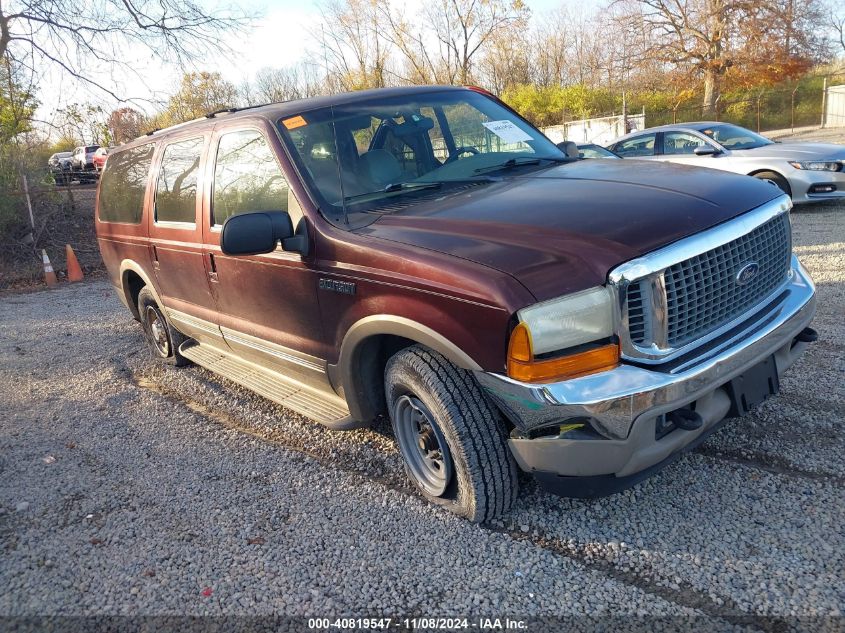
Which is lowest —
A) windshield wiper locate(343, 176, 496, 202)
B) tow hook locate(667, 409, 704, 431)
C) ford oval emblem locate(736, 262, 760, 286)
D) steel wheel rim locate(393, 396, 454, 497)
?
steel wheel rim locate(393, 396, 454, 497)

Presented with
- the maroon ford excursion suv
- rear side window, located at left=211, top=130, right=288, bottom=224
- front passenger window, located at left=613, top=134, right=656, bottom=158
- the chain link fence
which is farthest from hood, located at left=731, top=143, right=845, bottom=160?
the chain link fence

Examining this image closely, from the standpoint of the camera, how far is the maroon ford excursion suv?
8.04 feet

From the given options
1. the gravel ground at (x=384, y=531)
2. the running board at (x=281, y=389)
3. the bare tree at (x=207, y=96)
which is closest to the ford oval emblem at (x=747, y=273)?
the gravel ground at (x=384, y=531)

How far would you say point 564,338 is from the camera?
2441 mm

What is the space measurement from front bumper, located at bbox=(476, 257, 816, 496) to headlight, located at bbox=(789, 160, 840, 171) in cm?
798

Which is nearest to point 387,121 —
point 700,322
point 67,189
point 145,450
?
point 700,322

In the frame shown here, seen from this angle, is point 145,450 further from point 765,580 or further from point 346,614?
point 765,580

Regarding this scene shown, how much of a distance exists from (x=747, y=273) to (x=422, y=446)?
166 cm

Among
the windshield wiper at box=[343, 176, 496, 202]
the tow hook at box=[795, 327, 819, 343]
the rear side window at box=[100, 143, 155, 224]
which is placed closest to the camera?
the tow hook at box=[795, 327, 819, 343]

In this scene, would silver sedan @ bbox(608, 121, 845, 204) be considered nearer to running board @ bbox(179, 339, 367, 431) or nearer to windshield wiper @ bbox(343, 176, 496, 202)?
windshield wiper @ bbox(343, 176, 496, 202)

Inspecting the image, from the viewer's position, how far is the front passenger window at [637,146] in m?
10.8

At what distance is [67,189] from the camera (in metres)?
15.1

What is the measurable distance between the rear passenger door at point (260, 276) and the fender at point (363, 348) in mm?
240

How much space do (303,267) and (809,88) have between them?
38.1m
